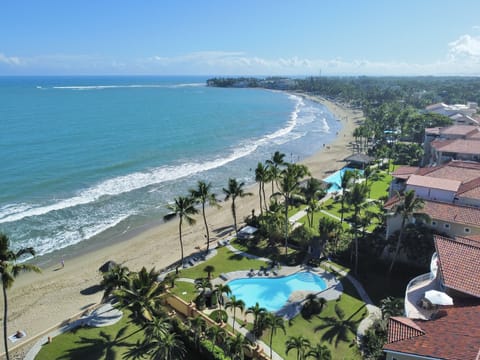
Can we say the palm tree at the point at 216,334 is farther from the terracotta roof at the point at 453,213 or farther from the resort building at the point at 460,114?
the resort building at the point at 460,114

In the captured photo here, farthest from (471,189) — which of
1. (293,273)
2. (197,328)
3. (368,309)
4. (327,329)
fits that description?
(197,328)

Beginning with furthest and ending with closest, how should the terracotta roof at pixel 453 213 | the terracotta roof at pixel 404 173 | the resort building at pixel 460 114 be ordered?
the resort building at pixel 460 114 → the terracotta roof at pixel 404 173 → the terracotta roof at pixel 453 213

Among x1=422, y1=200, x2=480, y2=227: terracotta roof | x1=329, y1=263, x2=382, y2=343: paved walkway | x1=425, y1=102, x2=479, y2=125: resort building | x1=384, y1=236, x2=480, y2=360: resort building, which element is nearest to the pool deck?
x1=329, y1=263, x2=382, y2=343: paved walkway

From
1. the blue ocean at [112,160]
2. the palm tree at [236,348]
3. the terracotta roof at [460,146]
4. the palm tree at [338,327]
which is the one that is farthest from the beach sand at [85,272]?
the terracotta roof at [460,146]

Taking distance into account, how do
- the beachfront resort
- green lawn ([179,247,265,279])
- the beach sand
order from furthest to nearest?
green lawn ([179,247,265,279]) → the beach sand → the beachfront resort

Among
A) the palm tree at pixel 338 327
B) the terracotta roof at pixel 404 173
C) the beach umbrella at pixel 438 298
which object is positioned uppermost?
the terracotta roof at pixel 404 173

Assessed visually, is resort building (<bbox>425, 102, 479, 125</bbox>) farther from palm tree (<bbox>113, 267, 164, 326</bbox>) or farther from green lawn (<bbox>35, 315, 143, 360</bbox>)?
green lawn (<bbox>35, 315, 143, 360</bbox>)

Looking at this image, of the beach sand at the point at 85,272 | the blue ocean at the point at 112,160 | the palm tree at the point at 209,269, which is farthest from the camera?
the blue ocean at the point at 112,160
